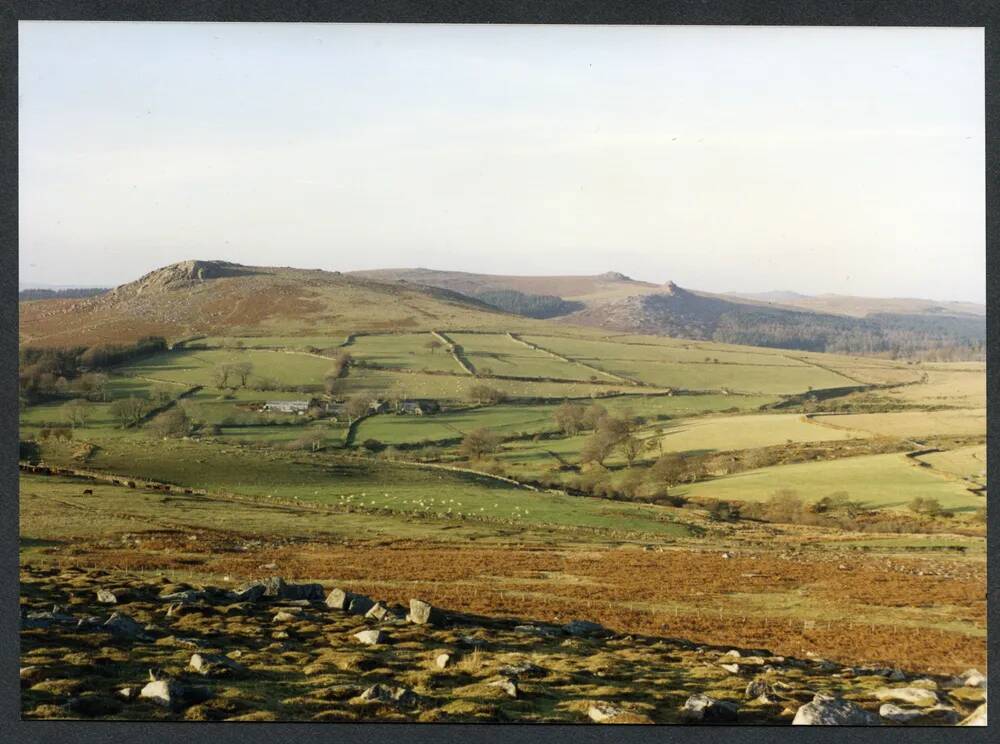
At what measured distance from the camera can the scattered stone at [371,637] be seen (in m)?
7.92

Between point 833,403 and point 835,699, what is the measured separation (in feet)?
12.7

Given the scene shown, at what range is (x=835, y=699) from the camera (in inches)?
297

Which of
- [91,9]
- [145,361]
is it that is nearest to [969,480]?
[145,361]

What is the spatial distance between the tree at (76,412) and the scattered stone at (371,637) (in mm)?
3998

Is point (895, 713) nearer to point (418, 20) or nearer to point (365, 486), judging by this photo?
point (365, 486)

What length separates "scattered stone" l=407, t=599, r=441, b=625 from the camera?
830 centimetres

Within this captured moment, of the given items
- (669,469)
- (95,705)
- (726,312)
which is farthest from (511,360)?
(95,705)

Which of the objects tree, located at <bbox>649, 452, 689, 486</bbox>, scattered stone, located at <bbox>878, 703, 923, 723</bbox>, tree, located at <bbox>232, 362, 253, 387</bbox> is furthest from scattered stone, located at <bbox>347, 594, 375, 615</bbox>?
scattered stone, located at <bbox>878, 703, 923, 723</bbox>

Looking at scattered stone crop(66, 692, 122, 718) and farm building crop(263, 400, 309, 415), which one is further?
farm building crop(263, 400, 309, 415)

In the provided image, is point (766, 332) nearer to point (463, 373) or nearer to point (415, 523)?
point (463, 373)

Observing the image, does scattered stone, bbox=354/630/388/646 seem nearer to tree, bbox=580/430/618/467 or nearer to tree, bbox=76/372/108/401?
tree, bbox=580/430/618/467

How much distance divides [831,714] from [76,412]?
8.26 meters

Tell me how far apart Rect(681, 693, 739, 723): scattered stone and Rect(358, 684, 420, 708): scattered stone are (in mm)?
2491

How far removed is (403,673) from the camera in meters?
7.61
